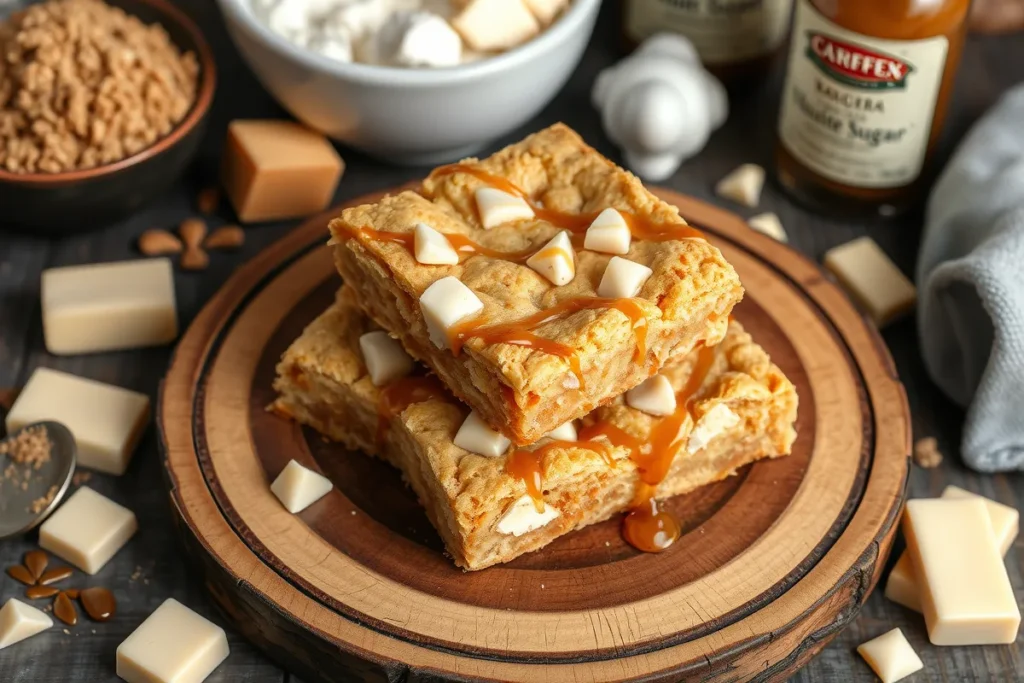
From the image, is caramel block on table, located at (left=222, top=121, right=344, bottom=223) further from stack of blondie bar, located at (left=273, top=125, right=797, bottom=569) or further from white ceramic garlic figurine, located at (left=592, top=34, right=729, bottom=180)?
white ceramic garlic figurine, located at (left=592, top=34, right=729, bottom=180)

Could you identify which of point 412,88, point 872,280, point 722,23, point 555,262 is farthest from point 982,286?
point 412,88

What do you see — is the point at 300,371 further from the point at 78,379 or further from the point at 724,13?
the point at 724,13

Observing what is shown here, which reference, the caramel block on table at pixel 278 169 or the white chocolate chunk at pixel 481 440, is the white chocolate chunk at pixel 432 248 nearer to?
the white chocolate chunk at pixel 481 440

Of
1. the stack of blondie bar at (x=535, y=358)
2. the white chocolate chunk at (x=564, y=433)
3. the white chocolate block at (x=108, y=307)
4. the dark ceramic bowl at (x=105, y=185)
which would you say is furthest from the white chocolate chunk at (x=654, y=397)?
the dark ceramic bowl at (x=105, y=185)

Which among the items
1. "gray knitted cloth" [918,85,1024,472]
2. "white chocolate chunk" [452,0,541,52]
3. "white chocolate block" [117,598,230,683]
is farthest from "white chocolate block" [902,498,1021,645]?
"white chocolate chunk" [452,0,541,52]

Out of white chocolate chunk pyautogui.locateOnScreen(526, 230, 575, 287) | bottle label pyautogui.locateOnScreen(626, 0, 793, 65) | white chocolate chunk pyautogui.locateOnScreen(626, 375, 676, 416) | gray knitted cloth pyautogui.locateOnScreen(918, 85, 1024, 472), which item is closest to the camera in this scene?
white chocolate chunk pyautogui.locateOnScreen(526, 230, 575, 287)

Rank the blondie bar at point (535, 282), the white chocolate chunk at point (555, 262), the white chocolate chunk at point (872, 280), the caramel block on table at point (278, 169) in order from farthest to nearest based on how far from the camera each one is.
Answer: the caramel block on table at point (278, 169)
the white chocolate chunk at point (872, 280)
the white chocolate chunk at point (555, 262)
the blondie bar at point (535, 282)

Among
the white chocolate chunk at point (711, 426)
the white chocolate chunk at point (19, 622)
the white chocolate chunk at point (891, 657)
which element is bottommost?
the white chocolate chunk at point (891, 657)

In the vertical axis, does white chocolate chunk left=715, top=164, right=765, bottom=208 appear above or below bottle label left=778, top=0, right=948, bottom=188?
below
